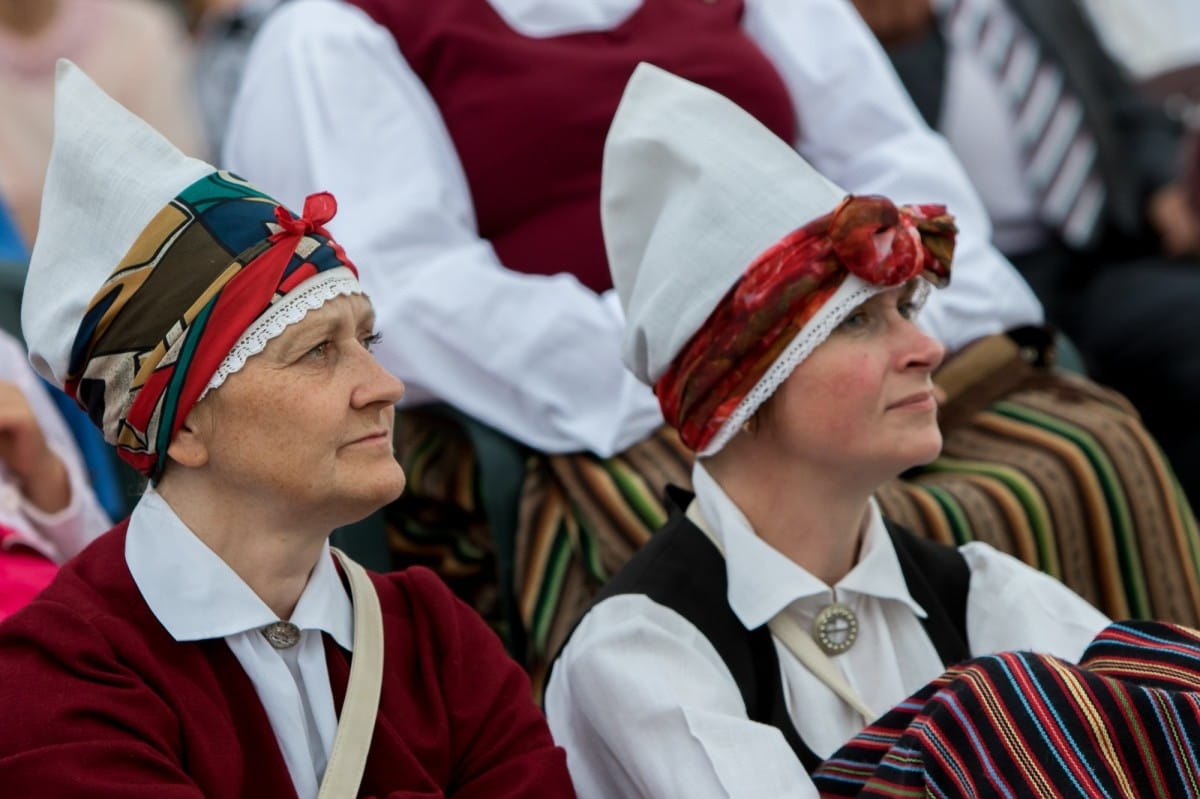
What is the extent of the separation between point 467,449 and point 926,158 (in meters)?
1.09

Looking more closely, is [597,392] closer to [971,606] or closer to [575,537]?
[575,537]

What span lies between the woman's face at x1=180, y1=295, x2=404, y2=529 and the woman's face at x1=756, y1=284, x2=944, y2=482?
0.58 metres

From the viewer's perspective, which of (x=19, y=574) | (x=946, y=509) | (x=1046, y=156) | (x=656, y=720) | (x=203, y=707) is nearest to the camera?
(x=203, y=707)

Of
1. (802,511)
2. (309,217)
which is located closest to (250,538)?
(309,217)

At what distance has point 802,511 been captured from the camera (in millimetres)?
2369

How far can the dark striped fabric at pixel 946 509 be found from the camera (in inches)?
111

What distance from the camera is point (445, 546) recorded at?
119 inches

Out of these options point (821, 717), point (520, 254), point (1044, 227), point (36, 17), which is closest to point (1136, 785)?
point (821, 717)

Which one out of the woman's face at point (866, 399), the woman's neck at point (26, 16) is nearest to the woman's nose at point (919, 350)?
the woman's face at point (866, 399)

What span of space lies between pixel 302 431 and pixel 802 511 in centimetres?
73

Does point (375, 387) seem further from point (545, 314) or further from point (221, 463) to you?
point (545, 314)

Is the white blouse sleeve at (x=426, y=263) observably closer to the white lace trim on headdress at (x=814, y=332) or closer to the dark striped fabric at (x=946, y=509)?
the dark striped fabric at (x=946, y=509)

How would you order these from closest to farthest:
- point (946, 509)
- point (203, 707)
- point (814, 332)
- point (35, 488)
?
point (203, 707), point (814, 332), point (35, 488), point (946, 509)

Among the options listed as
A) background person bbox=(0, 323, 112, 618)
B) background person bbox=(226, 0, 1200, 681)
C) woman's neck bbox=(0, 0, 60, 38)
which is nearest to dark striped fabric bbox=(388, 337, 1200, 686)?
background person bbox=(226, 0, 1200, 681)
